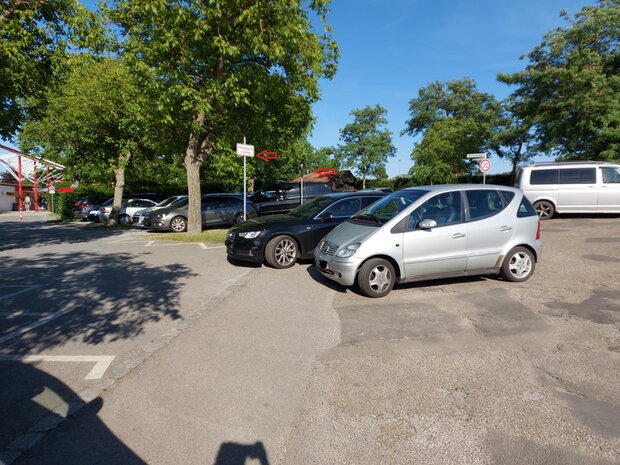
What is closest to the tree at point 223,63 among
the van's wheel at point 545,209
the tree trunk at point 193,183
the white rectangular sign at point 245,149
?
the tree trunk at point 193,183

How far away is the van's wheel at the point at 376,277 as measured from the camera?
5.30 m

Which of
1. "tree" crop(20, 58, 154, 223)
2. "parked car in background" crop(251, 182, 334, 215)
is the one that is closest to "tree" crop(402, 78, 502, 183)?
"parked car in background" crop(251, 182, 334, 215)

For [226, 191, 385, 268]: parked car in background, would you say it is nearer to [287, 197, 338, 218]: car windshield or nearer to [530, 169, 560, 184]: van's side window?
[287, 197, 338, 218]: car windshield

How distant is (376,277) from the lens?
539cm

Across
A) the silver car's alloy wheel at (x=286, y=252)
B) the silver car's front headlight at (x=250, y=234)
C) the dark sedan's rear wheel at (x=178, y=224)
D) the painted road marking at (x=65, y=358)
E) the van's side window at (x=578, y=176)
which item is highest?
the van's side window at (x=578, y=176)

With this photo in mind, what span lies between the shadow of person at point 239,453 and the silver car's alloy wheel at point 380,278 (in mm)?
3378

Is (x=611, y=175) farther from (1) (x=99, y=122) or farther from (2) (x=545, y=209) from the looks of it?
(1) (x=99, y=122)

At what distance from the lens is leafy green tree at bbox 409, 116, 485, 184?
98.5 feet

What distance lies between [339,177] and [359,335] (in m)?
49.3

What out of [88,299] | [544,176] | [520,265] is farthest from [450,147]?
[88,299]

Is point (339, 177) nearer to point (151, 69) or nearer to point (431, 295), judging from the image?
point (151, 69)

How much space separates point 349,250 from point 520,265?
123 inches

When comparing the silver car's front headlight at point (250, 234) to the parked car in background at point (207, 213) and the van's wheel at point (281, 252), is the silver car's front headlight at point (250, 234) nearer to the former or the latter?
the van's wheel at point (281, 252)

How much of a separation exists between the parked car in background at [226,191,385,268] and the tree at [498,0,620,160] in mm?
18190
